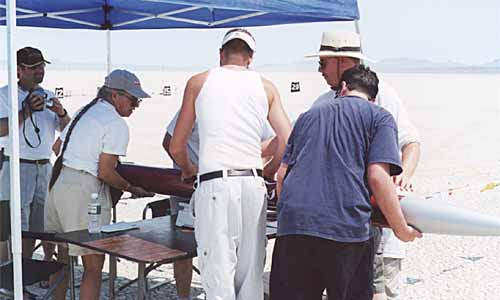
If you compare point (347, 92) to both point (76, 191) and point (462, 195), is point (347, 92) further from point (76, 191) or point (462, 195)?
point (462, 195)

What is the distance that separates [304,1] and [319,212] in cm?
160

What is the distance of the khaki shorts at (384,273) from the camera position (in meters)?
3.47

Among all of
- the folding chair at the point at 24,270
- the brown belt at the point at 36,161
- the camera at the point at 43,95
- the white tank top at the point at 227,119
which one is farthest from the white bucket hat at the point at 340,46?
the brown belt at the point at 36,161

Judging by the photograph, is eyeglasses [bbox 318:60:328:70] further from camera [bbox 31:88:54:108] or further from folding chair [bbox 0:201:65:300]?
camera [bbox 31:88:54:108]

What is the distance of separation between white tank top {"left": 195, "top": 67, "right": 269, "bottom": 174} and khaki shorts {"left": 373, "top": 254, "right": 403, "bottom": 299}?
0.93 meters

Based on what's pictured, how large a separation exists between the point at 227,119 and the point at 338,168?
1.75 feet

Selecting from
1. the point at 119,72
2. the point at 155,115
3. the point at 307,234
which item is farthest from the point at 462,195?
the point at 155,115

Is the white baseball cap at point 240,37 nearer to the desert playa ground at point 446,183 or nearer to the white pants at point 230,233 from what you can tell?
the white pants at point 230,233

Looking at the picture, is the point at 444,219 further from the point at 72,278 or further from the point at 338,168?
the point at 72,278

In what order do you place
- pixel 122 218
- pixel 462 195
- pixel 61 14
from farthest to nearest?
→ pixel 462 195, pixel 122 218, pixel 61 14

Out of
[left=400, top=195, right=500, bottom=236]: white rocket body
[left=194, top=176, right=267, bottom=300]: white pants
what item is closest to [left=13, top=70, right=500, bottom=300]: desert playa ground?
[left=400, top=195, right=500, bottom=236]: white rocket body

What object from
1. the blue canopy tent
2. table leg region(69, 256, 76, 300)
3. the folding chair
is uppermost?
the blue canopy tent

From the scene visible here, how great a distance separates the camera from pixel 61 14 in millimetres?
5844

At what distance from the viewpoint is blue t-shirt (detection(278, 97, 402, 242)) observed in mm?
2611
